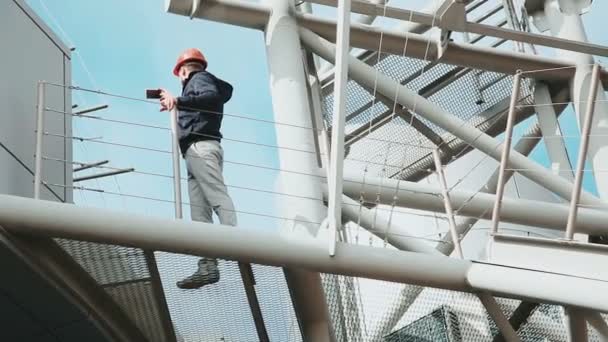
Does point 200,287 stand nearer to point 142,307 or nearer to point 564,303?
point 142,307

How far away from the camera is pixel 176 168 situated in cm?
793

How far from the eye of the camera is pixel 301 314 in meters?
7.94

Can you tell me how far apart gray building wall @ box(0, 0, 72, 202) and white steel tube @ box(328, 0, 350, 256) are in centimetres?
212

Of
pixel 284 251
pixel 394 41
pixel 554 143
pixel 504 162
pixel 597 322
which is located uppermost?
pixel 394 41

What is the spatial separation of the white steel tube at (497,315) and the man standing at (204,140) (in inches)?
68.7

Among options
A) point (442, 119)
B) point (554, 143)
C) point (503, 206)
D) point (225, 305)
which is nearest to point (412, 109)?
point (442, 119)

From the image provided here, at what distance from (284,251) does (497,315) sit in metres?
1.56

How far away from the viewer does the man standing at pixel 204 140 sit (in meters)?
8.04

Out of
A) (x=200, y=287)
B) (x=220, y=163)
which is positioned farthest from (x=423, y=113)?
(x=200, y=287)

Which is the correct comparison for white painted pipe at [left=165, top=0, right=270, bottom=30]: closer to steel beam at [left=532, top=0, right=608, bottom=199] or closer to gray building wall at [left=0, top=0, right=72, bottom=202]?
gray building wall at [left=0, top=0, right=72, bottom=202]

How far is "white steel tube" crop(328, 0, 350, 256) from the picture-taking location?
7609 millimetres

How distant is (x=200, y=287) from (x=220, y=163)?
104cm

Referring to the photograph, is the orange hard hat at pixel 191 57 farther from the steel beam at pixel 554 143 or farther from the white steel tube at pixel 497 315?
the steel beam at pixel 554 143

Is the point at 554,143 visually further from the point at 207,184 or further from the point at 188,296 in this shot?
the point at 188,296
